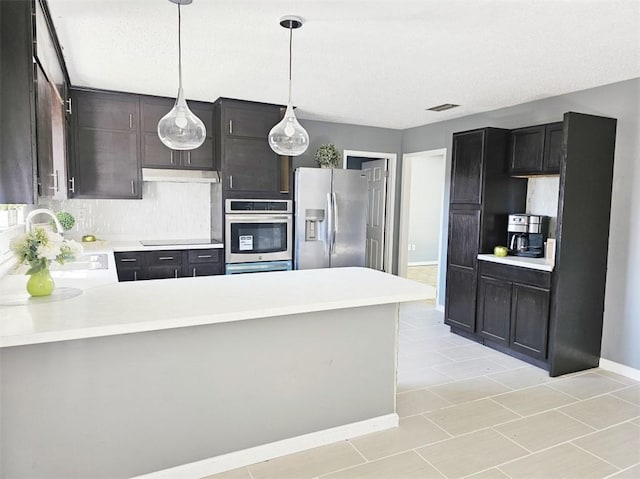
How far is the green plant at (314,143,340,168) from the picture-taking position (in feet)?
17.2

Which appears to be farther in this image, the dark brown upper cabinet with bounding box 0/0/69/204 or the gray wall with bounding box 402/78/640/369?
the gray wall with bounding box 402/78/640/369

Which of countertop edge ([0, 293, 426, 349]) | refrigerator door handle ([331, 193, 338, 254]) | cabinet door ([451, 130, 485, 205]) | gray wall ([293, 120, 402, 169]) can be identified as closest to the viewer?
countertop edge ([0, 293, 426, 349])

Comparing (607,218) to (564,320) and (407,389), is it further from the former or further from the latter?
(407,389)

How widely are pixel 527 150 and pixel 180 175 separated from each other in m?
3.55

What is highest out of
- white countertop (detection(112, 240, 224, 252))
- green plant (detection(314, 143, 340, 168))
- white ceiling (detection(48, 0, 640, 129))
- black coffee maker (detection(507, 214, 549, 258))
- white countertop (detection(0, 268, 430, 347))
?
white ceiling (detection(48, 0, 640, 129))

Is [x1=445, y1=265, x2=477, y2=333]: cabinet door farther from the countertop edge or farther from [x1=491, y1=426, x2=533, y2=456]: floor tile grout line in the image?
the countertop edge

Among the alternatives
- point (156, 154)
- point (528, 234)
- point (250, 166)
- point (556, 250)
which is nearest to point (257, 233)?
point (250, 166)

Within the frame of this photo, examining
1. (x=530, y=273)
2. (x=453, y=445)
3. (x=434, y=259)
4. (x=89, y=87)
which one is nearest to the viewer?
(x=453, y=445)

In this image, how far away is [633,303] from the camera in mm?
3545

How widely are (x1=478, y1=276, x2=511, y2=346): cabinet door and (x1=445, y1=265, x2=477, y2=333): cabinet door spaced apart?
10 centimetres

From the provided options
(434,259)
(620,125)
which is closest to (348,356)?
(620,125)

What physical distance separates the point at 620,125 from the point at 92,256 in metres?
4.72

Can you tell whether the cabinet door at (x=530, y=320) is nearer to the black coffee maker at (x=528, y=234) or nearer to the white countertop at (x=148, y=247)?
the black coffee maker at (x=528, y=234)

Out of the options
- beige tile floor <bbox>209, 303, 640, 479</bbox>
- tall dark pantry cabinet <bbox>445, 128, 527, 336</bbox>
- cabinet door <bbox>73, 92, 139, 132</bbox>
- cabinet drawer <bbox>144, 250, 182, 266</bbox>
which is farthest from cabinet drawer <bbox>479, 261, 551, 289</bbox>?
cabinet door <bbox>73, 92, 139, 132</bbox>
